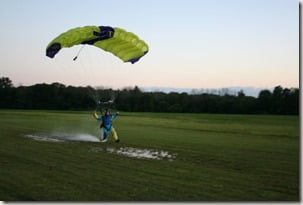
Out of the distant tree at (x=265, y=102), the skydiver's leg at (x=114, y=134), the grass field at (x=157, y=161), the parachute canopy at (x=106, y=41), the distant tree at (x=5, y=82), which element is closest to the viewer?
the grass field at (x=157, y=161)

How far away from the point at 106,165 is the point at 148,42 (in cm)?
139

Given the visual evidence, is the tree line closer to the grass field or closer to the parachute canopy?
the grass field

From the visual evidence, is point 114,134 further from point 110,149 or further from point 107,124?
point 110,149

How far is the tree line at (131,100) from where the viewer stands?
14.3ft

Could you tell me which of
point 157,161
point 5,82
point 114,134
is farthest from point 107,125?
point 5,82

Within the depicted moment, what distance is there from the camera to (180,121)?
4.86m

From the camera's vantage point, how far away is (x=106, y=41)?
4336mm

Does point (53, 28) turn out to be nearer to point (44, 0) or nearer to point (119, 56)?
point (44, 0)

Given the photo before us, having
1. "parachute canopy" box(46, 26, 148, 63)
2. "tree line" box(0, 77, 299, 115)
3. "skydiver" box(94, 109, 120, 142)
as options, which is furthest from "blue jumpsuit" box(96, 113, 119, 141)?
"parachute canopy" box(46, 26, 148, 63)

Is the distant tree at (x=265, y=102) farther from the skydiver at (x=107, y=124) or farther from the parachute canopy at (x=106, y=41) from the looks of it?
the skydiver at (x=107, y=124)

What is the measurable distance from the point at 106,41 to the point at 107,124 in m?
1.15

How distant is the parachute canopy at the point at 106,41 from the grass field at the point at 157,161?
806 mm

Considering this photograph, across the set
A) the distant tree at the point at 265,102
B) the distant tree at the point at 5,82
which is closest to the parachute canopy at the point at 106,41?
the distant tree at the point at 5,82

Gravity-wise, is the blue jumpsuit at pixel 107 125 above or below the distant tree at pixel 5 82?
below
